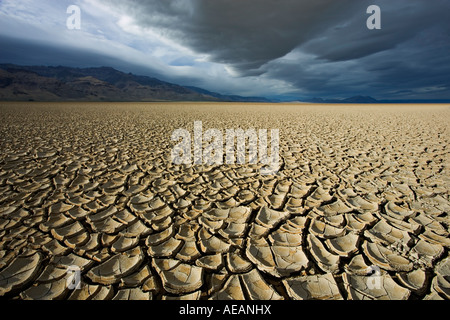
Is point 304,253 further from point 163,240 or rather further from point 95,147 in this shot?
point 95,147

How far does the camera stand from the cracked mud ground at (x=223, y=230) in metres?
1.23

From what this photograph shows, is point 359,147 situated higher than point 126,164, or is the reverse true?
point 359,147

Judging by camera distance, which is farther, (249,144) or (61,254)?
(249,144)

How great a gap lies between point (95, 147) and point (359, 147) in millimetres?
6072

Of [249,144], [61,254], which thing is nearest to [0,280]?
[61,254]

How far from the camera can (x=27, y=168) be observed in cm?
304

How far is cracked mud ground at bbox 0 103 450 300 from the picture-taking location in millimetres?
1230

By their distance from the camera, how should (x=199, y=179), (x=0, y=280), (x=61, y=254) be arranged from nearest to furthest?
1. (x=0, y=280)
2. (x=61, y=254)
3. (x=199, y=179)

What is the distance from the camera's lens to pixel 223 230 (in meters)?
1.74

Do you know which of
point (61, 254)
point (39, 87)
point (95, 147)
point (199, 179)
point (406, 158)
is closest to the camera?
point (61, 254)

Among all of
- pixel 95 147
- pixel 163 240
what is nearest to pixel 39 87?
pixel 95 147
